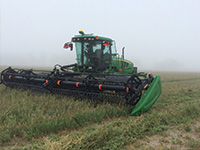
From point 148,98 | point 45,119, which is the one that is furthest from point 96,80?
point 45,119

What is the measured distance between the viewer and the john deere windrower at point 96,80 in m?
4.17

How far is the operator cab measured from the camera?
691 centimetres

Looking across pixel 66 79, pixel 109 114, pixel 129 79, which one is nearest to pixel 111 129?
pixel 109 114

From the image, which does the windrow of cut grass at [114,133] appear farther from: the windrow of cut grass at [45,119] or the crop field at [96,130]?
the windrow of cut grass at [45,119]

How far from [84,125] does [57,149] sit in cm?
107

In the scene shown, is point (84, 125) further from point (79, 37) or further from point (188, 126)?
point (79, 37)

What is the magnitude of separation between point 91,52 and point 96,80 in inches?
102

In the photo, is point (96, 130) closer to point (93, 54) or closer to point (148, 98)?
point (148, 98)

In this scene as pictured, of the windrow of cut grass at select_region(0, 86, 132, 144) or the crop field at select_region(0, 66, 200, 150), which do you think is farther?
the windrow of cut grass at select_region(0, 86, 132, 144)

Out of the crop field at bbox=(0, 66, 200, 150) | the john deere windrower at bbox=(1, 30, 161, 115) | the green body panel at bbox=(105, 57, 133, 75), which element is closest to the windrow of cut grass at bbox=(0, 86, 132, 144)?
the crop field at bbox=(0, 66, 200, 150)

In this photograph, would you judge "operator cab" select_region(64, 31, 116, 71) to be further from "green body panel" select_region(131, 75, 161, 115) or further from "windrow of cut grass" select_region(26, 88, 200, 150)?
"windrow of cut grass" select_region(26, 88, 200, 150)

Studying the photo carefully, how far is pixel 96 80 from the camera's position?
4.62 m

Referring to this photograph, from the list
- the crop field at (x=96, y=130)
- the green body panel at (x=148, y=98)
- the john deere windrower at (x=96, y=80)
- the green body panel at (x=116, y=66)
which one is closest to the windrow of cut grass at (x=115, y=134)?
the crop field at (x=96, y=130)

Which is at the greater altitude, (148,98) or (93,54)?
(93,54)
